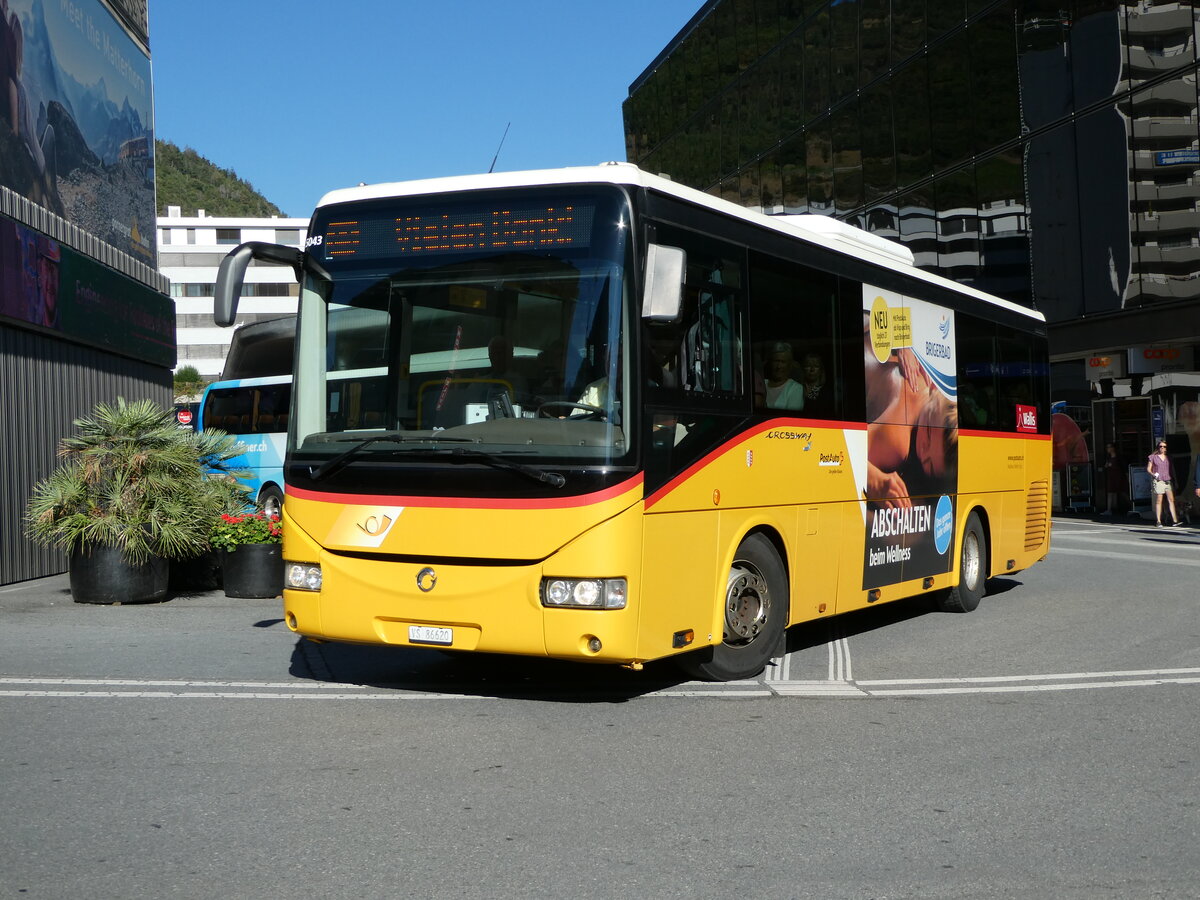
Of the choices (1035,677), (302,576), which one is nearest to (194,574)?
(302,576)

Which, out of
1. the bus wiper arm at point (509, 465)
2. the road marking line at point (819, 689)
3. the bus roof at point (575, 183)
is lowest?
the road marking line at point (819, 689)

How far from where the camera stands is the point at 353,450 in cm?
786

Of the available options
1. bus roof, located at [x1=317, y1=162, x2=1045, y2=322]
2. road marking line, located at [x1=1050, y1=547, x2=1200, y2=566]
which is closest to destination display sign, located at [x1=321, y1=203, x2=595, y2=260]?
bus roof, located at [x1=317, y1=162, x2=1045, y2=322]

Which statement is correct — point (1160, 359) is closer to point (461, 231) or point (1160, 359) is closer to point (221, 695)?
point (461, 231)

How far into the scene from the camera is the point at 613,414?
738cm

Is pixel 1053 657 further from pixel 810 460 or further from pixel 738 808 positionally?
pixel 738 808

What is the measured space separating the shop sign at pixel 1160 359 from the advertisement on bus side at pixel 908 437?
759 inches

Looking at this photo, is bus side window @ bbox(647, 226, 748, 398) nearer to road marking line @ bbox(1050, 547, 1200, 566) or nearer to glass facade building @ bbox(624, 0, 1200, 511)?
road marking line @ bbox(1050, 547, 1200, 566)

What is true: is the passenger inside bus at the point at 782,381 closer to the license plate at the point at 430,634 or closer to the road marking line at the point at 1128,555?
the license plate at the point at 430,634

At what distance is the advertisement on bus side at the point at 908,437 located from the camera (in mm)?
10844

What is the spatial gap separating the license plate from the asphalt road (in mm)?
427

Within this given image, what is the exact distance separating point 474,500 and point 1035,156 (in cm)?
2793

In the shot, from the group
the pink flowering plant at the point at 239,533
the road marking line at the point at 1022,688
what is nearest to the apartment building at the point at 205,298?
the pink flowering plant at the point at 239,533

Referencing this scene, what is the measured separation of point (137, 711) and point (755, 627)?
12.6 ft
